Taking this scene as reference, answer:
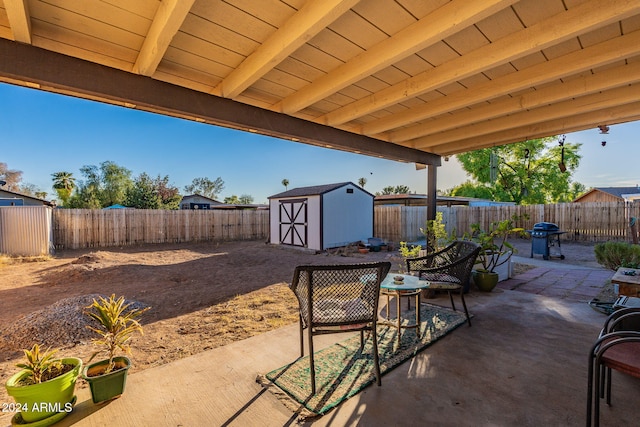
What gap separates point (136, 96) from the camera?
6.47ft

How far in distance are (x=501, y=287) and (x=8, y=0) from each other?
5.53 m

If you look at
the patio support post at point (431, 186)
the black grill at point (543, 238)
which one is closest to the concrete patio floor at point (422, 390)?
the patio support post at point (431, 186)

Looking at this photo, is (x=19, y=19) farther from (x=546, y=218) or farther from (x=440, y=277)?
(x=546, y=218)

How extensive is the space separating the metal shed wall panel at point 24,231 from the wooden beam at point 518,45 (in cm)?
1098

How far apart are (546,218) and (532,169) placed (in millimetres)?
11231

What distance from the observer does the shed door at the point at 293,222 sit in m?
10.6

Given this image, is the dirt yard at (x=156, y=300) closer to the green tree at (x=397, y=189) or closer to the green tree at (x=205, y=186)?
the green tree at (x=205, y=186)

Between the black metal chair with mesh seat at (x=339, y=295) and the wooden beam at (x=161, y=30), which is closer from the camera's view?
the wooden beam at (x=161, y=30)

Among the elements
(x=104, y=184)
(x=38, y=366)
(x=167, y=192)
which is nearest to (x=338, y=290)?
(x=38, y=366)

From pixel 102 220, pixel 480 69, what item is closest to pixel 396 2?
pixel 480 69

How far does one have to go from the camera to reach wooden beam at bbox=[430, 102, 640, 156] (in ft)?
9.54

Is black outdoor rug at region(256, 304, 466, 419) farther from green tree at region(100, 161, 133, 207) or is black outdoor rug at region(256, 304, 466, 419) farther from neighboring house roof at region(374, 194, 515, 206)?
green tree at region(100, 161, 133, 207)

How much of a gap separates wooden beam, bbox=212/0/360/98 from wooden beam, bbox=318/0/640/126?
1082 mm

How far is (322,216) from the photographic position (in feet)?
32.5
